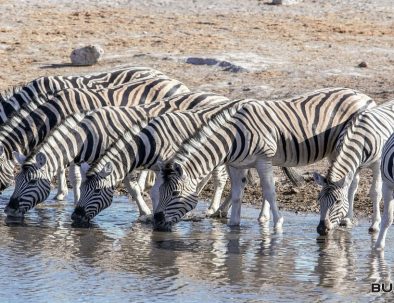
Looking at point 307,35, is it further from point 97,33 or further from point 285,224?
point 285,224

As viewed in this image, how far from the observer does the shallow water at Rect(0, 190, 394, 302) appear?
10.6 metres

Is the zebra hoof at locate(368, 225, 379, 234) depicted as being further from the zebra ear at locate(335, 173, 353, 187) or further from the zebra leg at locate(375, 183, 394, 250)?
the zebra leg at locate(375, 183, 394, 250)

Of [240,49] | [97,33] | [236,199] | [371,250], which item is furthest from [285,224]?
[97,33]

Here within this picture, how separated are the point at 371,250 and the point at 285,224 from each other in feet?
5.77

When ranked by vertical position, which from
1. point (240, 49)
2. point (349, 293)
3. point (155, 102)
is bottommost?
point (349, 293)

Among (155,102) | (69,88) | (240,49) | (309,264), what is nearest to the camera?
(309,264)

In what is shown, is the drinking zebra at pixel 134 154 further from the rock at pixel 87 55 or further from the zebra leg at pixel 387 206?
the rock at pixel 87 55

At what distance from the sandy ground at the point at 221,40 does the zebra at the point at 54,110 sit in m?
3.13

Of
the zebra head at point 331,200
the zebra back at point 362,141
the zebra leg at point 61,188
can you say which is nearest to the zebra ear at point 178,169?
the zebra head at point 331,200

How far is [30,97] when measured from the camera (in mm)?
16344

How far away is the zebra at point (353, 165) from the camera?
42.1 ft

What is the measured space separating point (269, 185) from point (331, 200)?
95 cm

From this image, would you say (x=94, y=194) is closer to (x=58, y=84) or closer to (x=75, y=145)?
(x=75, y=145)

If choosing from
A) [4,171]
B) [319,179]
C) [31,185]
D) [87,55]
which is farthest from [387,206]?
[87,55]
